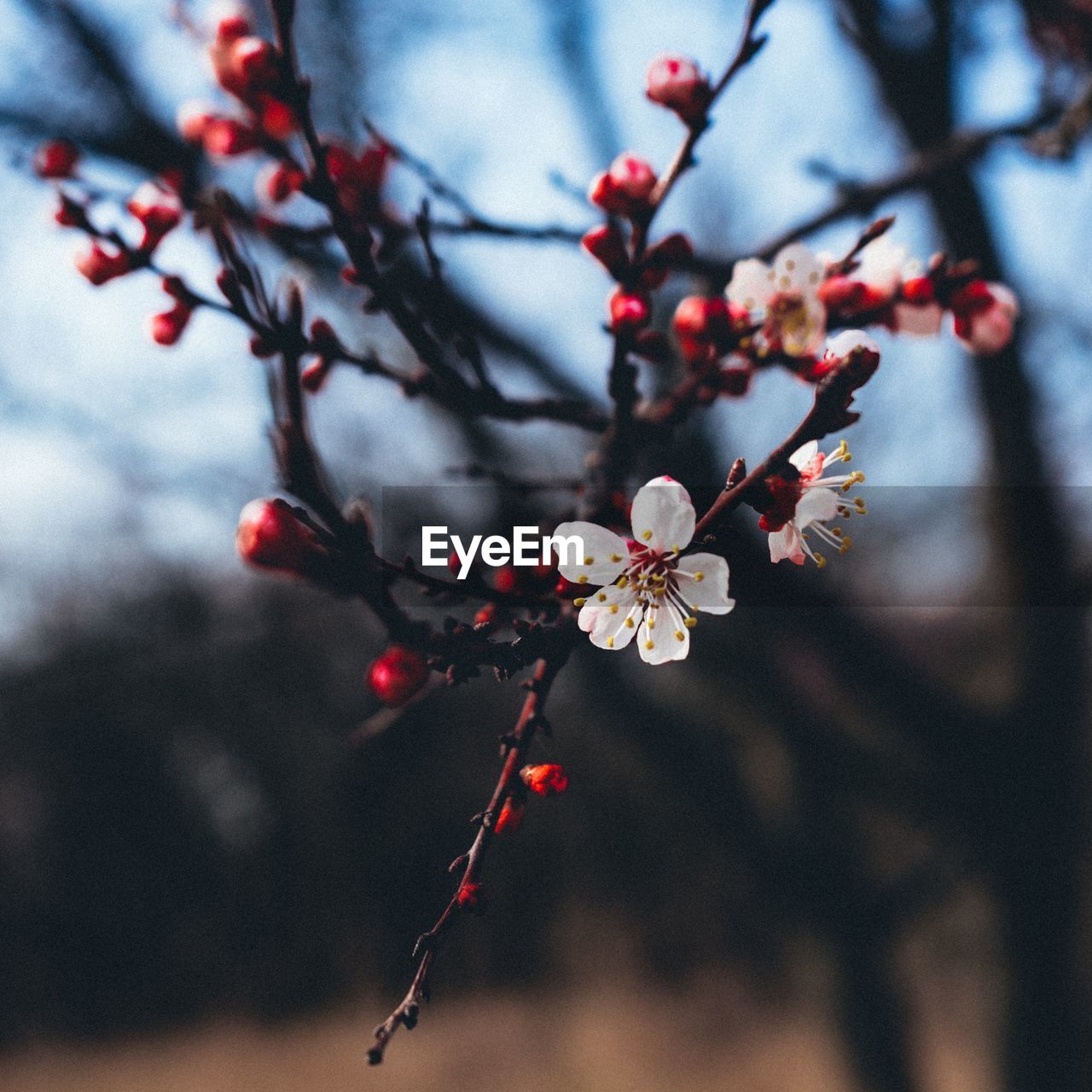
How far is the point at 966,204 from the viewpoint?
291 centimetres

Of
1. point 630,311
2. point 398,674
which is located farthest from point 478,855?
point 630,311

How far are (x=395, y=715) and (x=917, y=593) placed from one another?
645cm

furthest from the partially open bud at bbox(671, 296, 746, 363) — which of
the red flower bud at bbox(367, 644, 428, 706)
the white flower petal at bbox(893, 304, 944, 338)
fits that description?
the red flower bud at bbox(367, 644, 428, 706)

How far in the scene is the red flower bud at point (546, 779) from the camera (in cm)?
66

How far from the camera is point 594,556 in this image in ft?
2.16

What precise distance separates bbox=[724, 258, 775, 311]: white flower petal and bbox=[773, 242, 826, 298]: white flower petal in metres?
0.01

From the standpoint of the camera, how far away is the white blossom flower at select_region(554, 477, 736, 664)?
0.61 metres

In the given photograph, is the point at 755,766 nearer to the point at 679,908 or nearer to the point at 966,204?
the point at 679,908

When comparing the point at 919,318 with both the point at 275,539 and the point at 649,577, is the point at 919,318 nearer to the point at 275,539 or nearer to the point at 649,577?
the point at 649,577

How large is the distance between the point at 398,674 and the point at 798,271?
27.1 inches

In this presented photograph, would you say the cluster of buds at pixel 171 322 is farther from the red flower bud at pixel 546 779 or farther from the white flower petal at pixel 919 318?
the white flower petal at pixel 919 318

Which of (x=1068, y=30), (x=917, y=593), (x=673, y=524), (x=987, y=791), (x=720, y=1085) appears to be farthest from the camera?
(x=720, y=1085)

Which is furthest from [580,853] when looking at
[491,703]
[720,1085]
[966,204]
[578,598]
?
[578,598]

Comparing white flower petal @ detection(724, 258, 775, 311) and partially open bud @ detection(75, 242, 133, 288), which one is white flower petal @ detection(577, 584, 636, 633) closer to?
white flower petal @ detection(724, 258, 775, 311)
